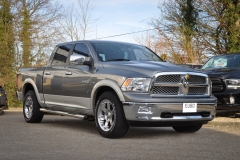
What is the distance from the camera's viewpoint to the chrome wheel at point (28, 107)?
11320 mm

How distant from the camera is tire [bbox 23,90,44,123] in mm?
11125

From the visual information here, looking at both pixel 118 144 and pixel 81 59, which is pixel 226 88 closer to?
pixel 81 59

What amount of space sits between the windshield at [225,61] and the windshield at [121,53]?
3357mm

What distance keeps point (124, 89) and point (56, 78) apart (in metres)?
2.41

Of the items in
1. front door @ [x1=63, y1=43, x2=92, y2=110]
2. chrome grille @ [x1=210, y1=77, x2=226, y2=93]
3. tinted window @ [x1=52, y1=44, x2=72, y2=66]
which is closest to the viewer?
front door @ [x1=63, y1=43, x2=92, y2=110]

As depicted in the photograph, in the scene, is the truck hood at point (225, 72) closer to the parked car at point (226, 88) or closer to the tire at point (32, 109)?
the parked car at point (226, 88)

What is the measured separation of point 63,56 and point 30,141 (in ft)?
9.11

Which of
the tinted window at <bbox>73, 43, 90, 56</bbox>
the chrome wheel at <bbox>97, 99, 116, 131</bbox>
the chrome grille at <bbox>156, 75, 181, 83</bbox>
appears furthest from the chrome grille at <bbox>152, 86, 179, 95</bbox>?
the tinted window at <bbox>73, 43, 90, 56</bbox>

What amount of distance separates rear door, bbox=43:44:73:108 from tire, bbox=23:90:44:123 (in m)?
0.64

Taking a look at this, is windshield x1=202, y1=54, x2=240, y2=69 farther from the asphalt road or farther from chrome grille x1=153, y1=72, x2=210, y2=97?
chrome grille x1=153, y1=72, x2=210, y2=97

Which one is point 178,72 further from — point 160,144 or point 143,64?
point 160,144

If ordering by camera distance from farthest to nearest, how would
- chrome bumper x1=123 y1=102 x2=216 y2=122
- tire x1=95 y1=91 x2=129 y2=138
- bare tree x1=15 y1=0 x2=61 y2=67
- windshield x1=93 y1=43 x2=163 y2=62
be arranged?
bare tree x1=15 y1=0 x2=61 y2=67 < windshield x1=93 y1=43 x2=163 y2=62 < tire x1=95 y1=91 x2=129 y2=138 < chrome bumper x1=123 y1=102 x2=216 y2=122

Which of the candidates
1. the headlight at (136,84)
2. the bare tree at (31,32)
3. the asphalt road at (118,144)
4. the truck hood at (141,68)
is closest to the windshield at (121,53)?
the truck hood at (141,68)

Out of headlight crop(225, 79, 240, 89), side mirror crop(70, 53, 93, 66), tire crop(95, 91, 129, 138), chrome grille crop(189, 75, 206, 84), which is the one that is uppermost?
side mirror crop(70, 53, 93, 66)
